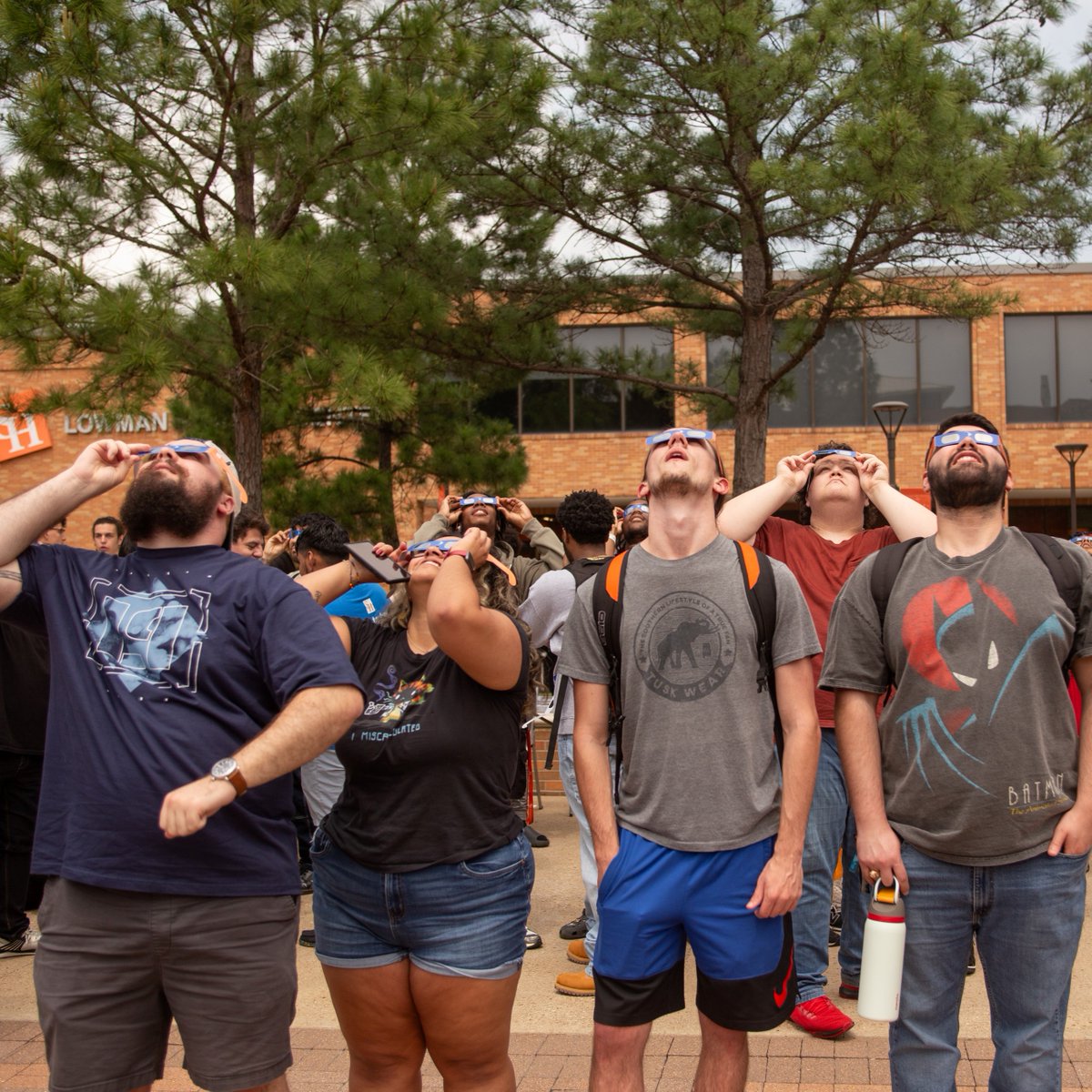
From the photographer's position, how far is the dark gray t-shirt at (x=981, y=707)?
9.71 feet

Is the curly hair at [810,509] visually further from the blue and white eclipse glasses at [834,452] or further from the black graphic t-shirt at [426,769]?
the black graphic t-shirt at [426,769]

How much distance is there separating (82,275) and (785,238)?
7.44 metres

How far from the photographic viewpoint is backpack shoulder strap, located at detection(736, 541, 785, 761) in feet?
10.3

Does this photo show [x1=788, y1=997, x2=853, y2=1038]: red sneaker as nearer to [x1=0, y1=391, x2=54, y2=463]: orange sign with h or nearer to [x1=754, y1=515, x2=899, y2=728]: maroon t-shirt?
[x1=754, y1=515, x2=899, y2=728]: maroon t-shirt

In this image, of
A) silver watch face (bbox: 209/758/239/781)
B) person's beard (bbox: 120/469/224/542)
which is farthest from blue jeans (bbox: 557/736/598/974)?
silver watch face (bbox: 209/758/239/781)

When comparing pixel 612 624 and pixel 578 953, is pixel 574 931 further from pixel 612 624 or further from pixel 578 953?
pixel 612 624

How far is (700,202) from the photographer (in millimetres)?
13523

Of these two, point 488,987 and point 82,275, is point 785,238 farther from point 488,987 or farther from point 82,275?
point 488,987

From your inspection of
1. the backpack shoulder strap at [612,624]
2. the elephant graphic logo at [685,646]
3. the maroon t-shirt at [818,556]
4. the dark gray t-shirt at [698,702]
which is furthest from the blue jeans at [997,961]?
the maroon t-shirt at [818,556]

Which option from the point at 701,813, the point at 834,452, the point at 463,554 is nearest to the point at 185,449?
the point at 463,554

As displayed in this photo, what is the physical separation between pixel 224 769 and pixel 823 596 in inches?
105

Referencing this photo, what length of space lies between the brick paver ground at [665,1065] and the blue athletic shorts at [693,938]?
3.39 ft

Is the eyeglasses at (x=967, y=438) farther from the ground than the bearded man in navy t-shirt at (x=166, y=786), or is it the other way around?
the eyeglasses at (x=967, y=438)

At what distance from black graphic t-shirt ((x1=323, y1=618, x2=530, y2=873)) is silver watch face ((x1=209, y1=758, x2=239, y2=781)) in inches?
22.3
